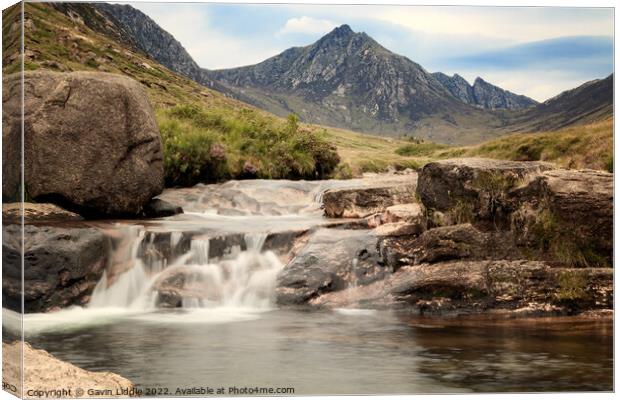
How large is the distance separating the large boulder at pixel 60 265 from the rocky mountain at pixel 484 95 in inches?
249

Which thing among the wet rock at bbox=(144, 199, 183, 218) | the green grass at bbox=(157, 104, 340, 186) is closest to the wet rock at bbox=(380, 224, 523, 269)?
the wet rock at bbox=(144, 199, 183, 218)

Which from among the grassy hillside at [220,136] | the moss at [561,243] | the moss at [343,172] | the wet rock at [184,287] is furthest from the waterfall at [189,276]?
the moss at [343,172]

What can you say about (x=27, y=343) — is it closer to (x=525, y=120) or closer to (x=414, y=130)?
(x=525, y=120)

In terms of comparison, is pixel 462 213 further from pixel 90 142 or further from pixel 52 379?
pixel 52 379

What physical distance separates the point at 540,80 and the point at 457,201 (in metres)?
2.73

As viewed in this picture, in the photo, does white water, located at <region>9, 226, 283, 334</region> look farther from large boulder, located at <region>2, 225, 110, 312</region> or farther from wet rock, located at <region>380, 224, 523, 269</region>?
wet rock, located at <region>380, 224, 523, 269</region>

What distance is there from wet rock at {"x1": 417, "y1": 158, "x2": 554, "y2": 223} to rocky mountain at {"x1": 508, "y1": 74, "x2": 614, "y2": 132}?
88cm

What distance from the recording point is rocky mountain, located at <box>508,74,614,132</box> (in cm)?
1113

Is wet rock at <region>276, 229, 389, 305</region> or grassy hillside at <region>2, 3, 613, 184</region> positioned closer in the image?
wet rock at <region>276, 229, 389, 305</region>

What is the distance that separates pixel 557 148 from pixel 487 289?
3264 mm

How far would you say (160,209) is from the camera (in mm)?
18359

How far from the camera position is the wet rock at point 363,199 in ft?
58.5

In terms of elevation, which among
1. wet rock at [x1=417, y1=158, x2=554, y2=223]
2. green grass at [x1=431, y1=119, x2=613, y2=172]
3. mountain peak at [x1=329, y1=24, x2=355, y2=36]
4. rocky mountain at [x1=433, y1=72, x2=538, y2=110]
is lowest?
wet rock at [x1=417, y1=158, x2=554, y2=223]

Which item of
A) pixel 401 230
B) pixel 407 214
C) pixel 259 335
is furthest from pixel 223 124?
pixel 259 335
